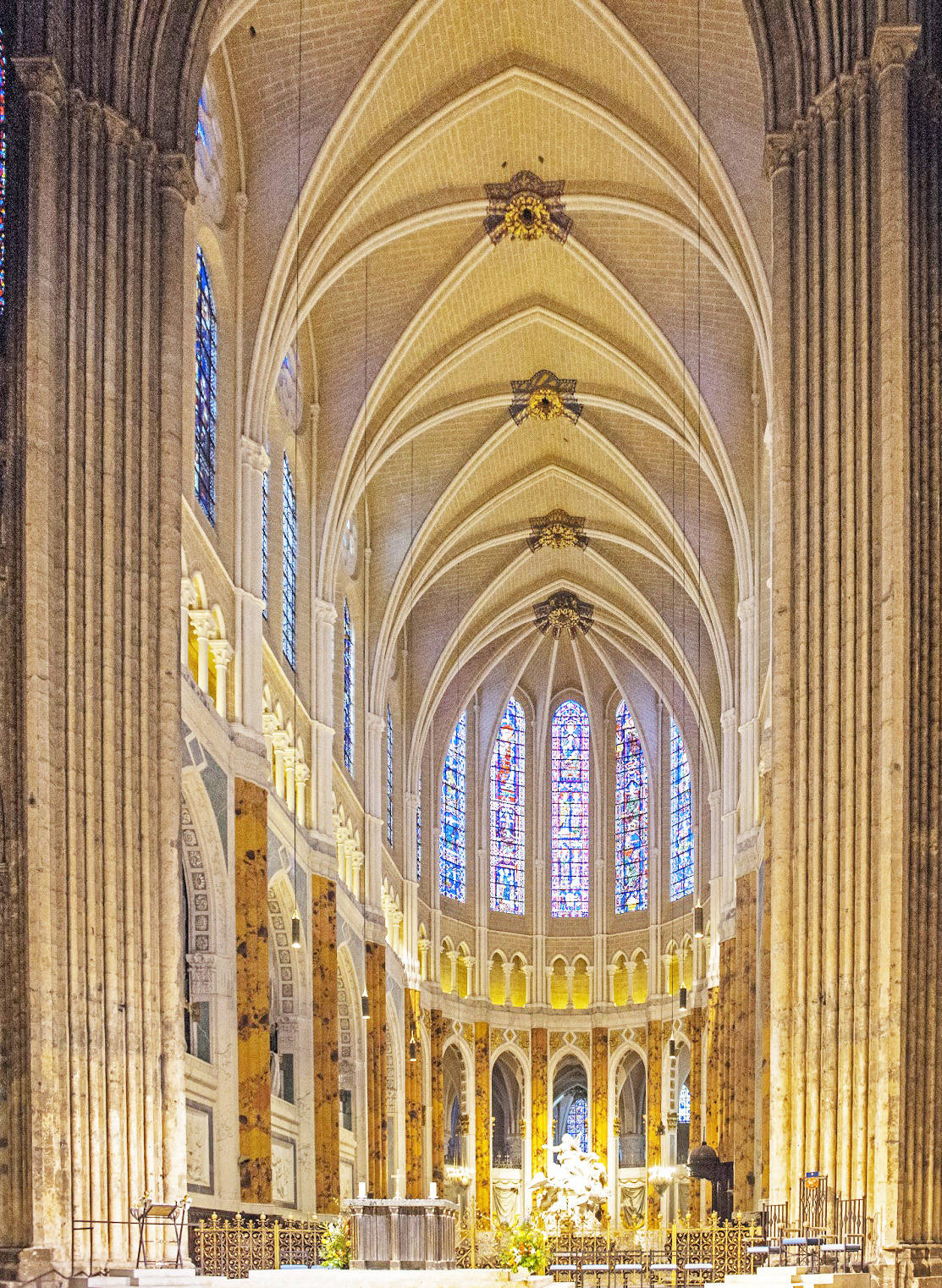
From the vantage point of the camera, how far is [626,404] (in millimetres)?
36531

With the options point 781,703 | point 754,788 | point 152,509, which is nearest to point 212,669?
point 152,509

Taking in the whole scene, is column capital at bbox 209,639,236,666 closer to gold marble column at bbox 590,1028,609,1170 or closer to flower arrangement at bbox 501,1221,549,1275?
flower arrangement at bbox 501,1221,549,1275

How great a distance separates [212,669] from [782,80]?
11.5 meters

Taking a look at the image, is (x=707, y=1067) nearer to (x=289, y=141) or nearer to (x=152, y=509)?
(x=289, y=141)

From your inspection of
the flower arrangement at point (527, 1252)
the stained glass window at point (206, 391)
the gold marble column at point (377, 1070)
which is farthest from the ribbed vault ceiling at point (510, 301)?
the flower arrangement at point (527, 1252)

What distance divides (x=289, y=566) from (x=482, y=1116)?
21741mm

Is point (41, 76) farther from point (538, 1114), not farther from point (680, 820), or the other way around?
point (538, 1114)

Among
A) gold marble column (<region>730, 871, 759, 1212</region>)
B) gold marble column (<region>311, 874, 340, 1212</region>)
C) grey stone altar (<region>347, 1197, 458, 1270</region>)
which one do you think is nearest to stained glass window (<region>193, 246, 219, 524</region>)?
gold marble column (<region>311, 874, 340, 1212</region>)

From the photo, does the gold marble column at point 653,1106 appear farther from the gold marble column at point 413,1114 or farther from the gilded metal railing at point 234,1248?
the gilded metal railing at point 234,1248

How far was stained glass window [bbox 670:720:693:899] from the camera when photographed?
160ft

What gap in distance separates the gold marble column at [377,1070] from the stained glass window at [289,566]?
8770 mm

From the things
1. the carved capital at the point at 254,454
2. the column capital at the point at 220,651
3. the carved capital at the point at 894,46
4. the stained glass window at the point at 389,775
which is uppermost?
the carved capital at the point at 894,46

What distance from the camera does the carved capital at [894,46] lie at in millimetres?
18906

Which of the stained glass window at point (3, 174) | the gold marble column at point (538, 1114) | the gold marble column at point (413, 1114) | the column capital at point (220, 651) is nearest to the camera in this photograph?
the stained glass window at point (3, 174)
